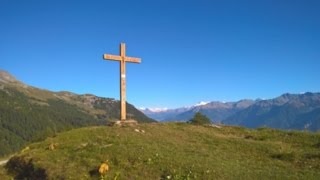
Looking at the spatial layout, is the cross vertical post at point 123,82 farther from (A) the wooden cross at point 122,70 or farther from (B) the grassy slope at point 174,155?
(B) the grassy slope at point 174,155

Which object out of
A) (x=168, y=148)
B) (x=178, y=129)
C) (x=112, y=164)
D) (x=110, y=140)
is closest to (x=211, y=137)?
(x=178, y=129)

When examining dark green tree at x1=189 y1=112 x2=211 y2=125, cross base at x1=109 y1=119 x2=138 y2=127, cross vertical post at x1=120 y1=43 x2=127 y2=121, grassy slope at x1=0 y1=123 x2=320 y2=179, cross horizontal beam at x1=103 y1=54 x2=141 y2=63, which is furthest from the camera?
dark green tree at x1=189 y1=112 x2=211 y2=125

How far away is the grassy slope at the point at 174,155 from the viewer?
18375 millimetres

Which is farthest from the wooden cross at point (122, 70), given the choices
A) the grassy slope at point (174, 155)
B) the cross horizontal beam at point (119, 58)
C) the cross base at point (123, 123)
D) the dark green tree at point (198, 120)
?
the dark green tree at point (198, 120)

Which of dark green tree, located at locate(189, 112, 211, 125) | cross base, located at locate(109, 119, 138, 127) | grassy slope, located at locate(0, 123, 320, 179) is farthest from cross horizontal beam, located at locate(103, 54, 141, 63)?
dark green tree, located at locate(189, 112, 211, 125)

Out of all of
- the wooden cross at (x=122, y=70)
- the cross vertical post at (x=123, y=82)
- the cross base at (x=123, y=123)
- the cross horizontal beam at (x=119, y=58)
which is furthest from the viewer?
the cross vertical post at (x=123, y=82)

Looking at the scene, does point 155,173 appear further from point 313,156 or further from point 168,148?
point 313,156

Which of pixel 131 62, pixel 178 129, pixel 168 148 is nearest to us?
pixel 168 148

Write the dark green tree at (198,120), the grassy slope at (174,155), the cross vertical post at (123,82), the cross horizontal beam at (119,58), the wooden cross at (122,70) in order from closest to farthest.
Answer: the grassy slope at (174,155), the cross horizontal beam at (119,58), the wooden cross at (122,70), the cross vertical post at (123,82), the dark green tree at (198,120)

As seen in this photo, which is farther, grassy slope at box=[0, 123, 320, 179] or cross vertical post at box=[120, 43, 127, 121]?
cross vertical post at box=[120, 43, 127, 121]

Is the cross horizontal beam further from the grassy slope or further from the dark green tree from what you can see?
the dark green tree

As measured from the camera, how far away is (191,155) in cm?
2108

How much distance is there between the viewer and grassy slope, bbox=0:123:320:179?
18.4 metres

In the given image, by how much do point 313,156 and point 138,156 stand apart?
361 inches
